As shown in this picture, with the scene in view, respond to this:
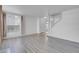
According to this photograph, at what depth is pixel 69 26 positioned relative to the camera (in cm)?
566

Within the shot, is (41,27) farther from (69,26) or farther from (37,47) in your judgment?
(37,47)

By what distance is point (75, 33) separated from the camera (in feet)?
16.9

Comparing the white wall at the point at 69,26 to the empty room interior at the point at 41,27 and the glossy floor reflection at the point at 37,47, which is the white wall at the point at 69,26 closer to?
the empty room interior at the point at 41,27

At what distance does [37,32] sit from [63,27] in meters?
2.07

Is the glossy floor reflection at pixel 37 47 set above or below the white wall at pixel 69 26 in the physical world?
below

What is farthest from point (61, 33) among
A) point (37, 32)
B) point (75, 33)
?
point (37, 32)

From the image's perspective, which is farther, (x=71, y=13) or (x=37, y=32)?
Result: (x=37, y=32)

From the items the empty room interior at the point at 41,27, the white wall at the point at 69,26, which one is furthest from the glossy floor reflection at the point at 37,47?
the white wall at the point at 69,26

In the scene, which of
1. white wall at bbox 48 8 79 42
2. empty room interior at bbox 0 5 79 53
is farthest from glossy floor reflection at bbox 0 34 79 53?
white wall at bbox 48 8 79 42

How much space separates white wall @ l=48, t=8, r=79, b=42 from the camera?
202 inches

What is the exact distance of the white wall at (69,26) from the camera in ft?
16.9
